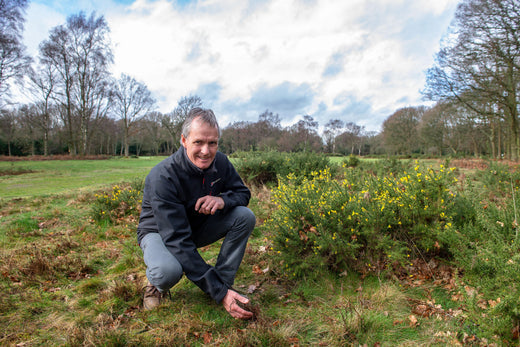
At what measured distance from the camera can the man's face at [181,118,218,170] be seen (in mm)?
2465

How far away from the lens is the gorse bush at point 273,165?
26.7ft

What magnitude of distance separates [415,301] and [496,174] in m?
5.39

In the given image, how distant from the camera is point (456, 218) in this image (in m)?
3.08

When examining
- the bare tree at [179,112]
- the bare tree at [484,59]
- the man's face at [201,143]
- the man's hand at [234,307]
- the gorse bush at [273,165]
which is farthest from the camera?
the bare tree at [179,112]

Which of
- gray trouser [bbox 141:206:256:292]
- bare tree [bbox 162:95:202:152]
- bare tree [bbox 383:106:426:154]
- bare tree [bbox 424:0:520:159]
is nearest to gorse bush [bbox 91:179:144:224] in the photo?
gray trouser [bbox 141:206:256:292]

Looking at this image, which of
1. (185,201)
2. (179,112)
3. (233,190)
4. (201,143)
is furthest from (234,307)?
(179,112)

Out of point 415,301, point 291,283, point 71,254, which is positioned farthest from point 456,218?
point 71,254

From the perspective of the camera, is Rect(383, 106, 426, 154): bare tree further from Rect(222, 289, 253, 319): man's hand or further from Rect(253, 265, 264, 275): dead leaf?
Rect(222, 289, 253, 319): man's hand

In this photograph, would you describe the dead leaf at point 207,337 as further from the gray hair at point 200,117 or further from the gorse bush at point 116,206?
the gorse bush at point 116,206

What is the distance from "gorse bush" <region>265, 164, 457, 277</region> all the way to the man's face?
120 centimetres

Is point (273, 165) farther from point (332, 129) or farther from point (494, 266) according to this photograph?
point (332, 129)

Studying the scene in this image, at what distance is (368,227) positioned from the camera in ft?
9.86

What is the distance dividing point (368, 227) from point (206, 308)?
184 centimetres

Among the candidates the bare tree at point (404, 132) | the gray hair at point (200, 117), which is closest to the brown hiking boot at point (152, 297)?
the gray hair at point (200, 117)
